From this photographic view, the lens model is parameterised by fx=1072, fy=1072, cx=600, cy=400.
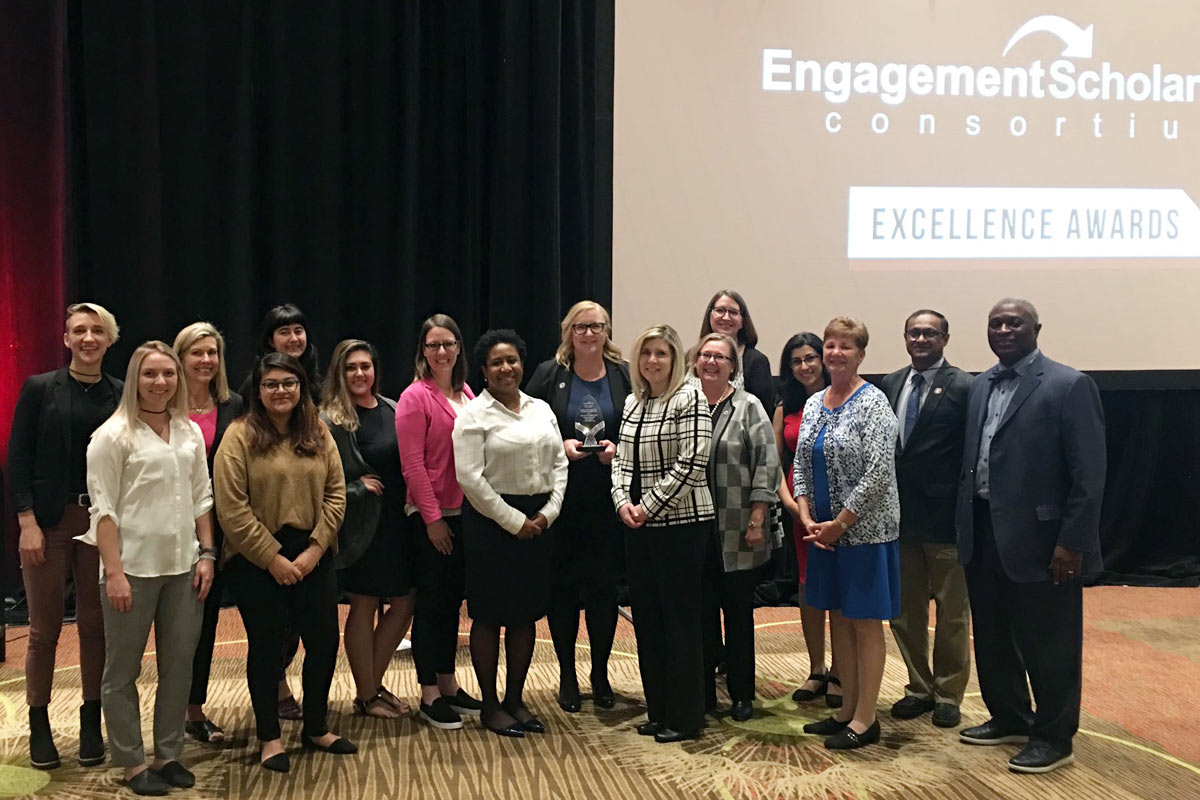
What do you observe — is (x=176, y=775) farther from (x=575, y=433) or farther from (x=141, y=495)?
(x=575, y=433)

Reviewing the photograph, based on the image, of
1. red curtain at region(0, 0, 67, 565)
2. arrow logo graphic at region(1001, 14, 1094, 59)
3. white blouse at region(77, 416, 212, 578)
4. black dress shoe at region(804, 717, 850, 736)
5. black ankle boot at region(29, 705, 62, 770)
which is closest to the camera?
white blouse at region(77, 416, 212, 578)

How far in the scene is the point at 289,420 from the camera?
339cm

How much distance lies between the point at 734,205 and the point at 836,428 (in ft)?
7.61

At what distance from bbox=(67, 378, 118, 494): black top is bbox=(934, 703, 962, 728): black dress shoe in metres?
3.04

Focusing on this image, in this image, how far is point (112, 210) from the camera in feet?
18.2

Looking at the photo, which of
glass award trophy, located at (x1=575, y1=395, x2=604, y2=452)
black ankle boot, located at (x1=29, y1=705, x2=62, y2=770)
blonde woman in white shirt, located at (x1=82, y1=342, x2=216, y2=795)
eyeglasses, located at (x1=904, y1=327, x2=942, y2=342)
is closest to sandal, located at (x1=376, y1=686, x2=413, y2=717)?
blonde woman in white shirt, located at (x1=82, y1=342, x2=216, y2=795)

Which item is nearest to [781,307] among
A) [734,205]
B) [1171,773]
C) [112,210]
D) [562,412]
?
[734,205]

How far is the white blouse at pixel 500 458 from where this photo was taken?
3.62 meters

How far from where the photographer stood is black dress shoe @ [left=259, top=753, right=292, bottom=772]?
3379 millimetres

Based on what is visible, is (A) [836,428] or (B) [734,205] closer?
(A) [836,428]

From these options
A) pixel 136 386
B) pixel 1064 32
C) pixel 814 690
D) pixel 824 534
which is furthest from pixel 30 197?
pixel 1064 32

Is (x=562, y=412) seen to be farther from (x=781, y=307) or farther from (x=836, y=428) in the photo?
(x=781, y=307)

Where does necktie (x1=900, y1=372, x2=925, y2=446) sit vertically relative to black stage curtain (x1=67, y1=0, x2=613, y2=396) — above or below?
below

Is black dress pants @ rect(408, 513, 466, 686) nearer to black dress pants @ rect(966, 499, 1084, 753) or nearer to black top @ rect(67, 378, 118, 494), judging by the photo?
black top @ rect(67, 378, 118, 494)
